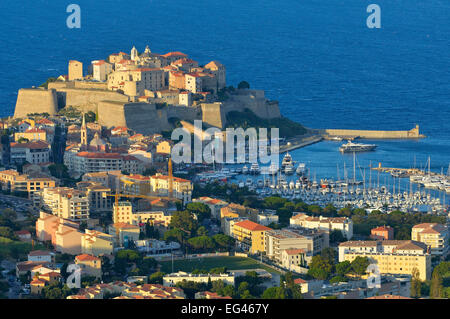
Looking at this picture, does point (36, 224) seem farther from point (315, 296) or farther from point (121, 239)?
point (315, 296)

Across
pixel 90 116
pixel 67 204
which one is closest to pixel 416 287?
pixel 67 204

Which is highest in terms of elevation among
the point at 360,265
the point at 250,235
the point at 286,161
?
the point at 286,161

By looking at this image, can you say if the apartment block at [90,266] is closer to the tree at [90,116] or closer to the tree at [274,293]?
the tree at [274,293]

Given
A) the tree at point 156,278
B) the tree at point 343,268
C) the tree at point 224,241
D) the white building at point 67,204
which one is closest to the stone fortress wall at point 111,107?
the white building at point 67,204

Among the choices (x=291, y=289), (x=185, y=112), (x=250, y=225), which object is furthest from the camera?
(x=185, y=112)

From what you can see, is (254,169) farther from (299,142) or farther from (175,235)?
(175,235)

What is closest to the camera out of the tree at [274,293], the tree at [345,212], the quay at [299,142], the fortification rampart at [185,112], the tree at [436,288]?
the tree at [274,293]
